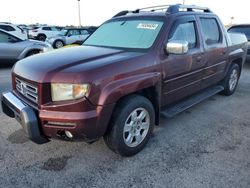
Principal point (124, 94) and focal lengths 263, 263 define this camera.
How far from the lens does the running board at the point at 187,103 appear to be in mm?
3887

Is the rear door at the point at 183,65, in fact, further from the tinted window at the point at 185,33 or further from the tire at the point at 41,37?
the tire at the point at 41,37

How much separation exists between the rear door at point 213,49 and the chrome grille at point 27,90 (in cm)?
297

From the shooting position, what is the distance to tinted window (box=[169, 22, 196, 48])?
3.90 meters

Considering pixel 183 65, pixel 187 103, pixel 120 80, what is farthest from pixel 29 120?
pixel 187 103

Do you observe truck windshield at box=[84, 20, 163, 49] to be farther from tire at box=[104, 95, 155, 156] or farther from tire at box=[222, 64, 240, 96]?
tire at box=[222, 64, 240, 96]

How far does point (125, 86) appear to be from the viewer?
9.87 ft

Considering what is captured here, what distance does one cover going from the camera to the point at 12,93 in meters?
3.53

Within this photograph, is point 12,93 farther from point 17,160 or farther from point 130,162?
point 130,162

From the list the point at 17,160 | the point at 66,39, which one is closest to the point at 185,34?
the point at 17,160

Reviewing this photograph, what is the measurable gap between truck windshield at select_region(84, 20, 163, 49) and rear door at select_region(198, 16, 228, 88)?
46.7 inches

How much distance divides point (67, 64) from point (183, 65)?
1.83 meters

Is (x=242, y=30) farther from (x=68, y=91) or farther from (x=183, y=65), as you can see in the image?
(x=68, y=91)

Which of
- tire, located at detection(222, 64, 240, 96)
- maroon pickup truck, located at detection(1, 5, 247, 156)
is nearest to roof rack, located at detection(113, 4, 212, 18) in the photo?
maroon pickup truck, located at detection(1, 5, 247, 156)

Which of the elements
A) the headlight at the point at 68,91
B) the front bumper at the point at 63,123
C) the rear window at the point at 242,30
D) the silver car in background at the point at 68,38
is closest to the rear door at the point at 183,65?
the front bumper at the point at 63,123
